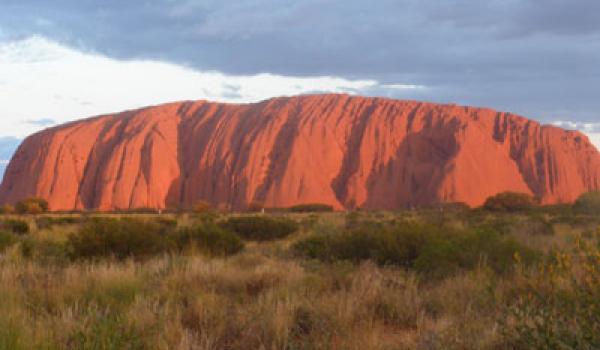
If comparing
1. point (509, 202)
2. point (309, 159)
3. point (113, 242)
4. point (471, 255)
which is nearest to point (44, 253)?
point (113, 242)

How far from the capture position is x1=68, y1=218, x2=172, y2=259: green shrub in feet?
33.0

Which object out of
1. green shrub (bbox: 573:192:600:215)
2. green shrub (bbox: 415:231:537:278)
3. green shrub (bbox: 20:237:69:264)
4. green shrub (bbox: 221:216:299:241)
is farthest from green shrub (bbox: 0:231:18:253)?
green shrub (bbox: 573:192:600:215)

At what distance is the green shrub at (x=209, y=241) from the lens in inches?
450

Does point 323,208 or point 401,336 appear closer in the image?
point 401,336

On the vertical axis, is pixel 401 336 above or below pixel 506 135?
below

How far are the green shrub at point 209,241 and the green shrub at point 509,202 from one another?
40.7 metres

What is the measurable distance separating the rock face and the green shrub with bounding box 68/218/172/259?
52.4 meters

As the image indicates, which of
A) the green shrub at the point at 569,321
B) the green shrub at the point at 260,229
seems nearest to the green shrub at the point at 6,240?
the green shrub at the point at 260,229

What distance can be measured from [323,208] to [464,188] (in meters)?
18.9

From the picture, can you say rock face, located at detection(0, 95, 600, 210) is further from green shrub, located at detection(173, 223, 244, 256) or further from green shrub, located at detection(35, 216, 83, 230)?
green shrub, located at detection(173, 223, 244, 256)

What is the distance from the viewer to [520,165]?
2867 inches

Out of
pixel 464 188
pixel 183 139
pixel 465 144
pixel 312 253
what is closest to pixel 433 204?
pixel 464 188

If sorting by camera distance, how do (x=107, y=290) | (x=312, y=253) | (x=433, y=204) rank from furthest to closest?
(x=433, y=204) → (x=312, y=253) → (x=107, y=290)

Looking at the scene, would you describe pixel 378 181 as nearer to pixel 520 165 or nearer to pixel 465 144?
pixel 465 144
